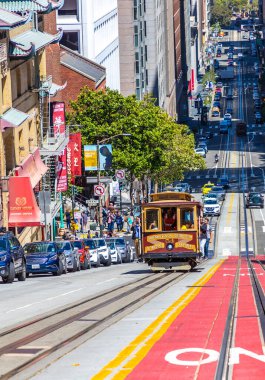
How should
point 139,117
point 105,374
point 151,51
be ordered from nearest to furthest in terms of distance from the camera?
point 105,374, point 139,117, point 151,51

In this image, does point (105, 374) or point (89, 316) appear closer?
point (105, 374)

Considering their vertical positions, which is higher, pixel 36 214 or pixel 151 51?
pixel 151 51

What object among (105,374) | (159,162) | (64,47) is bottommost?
(105,374)

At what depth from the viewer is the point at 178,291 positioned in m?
32.2

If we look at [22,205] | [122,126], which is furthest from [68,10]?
[22,205]

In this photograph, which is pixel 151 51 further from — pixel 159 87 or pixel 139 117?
pixel 139 117

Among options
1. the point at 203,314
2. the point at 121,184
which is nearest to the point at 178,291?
the point at 203,314

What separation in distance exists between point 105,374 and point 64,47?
86350 millimetres

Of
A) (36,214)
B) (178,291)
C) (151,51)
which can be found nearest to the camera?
(178,291)

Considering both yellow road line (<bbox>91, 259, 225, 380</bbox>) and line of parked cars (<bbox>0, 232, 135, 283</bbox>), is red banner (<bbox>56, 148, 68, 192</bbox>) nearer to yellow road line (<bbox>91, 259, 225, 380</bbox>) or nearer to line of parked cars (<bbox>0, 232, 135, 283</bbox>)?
line of parked cars (<bbox>0, 232, 135, 283</bbox>)

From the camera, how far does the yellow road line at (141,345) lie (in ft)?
53.0

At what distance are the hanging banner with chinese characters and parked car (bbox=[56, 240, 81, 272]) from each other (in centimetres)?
2444

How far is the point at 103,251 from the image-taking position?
59688 mm

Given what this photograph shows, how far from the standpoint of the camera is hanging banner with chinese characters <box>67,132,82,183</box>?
76.3 meters
